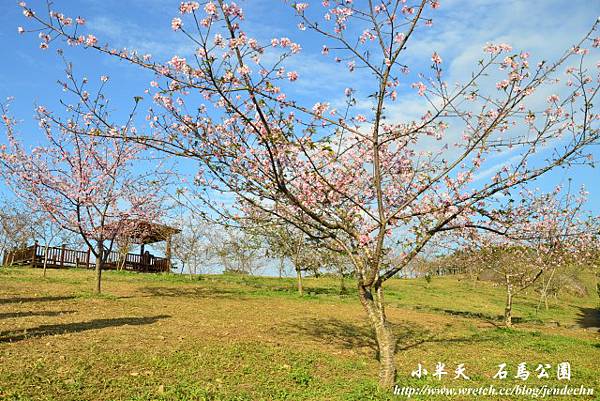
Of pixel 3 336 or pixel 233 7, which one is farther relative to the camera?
pixel 3 336

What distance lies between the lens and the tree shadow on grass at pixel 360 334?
1098 centimetres

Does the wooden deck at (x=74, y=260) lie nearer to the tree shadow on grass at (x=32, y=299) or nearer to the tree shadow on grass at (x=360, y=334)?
the tree shadow on grass at (x=32, y=299)

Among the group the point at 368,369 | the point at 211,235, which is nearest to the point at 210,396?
the point at 368,369

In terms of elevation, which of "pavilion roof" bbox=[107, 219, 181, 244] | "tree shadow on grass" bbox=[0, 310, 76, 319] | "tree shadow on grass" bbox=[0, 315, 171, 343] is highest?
"pavilion roof" bbox=[107, 219, 181, 244]

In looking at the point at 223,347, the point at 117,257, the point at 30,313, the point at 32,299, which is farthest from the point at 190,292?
the point at 117,257

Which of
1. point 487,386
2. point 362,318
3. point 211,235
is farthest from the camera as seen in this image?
point 211,235

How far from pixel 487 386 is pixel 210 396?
15.6 feet

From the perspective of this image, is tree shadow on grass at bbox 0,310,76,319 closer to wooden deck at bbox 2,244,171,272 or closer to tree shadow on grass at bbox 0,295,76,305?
tree shadow on grass at bbox 0,295,76,305

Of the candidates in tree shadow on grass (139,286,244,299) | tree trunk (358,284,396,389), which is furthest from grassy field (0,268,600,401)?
tree trunk (358,284,396,389)

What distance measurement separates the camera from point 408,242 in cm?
699

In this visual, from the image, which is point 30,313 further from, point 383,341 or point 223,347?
point 383,341

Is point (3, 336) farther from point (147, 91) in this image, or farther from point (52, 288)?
point (52, 288)

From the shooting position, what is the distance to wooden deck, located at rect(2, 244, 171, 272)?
30094 millimetres

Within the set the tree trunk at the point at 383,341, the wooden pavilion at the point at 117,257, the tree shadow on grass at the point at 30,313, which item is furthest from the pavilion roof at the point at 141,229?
the tree trunk at the point at 383,341
